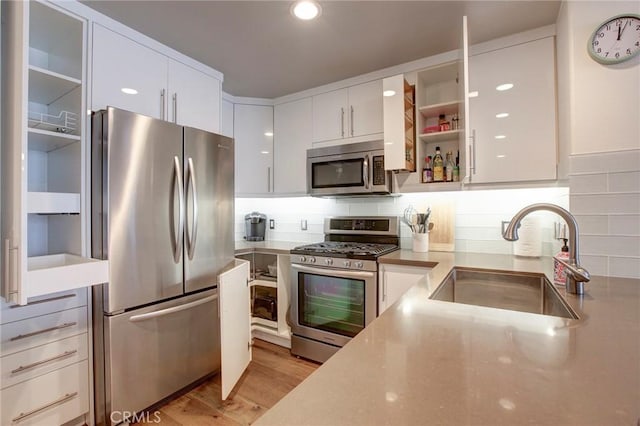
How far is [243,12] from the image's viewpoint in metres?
1.69

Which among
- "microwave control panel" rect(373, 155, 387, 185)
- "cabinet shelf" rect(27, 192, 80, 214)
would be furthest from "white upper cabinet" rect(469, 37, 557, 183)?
"cabinet shelf" rect(27, 192, 80, 214)

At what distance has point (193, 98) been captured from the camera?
221 cm

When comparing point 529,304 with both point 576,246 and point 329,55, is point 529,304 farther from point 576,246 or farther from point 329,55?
point 329,55

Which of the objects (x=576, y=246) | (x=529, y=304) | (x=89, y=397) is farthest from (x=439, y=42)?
(x=89, y=397)

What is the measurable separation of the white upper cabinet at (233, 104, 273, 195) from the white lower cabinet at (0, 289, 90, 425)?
1.62 metres

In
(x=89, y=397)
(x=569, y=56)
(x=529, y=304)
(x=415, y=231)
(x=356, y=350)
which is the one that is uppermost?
(x=569, y=56)

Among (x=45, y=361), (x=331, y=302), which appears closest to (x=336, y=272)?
(x=331, y=302)

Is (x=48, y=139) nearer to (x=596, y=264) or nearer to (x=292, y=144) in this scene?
(x=292, y=144)

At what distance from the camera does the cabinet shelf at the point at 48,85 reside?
1.50 metres

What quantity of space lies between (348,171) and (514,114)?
3.87 ft

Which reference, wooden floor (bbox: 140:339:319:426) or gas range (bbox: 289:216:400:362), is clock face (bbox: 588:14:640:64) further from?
wooden floor (bbox: 140:339:319:426)

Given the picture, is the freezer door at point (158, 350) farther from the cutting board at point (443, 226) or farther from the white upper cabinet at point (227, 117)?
the cutting board at point (443, 226)

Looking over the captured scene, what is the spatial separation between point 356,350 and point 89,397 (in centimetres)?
183

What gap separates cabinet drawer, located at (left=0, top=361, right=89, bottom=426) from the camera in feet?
4.58
